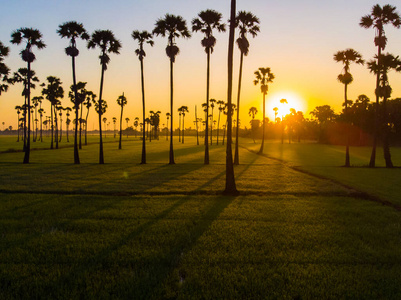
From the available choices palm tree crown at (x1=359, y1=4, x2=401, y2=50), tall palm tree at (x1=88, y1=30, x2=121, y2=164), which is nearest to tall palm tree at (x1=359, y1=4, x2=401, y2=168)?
palm tree crown at (x1=359, y1=4, x2=401, y2=50)

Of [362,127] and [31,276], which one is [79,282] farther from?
[362,127]

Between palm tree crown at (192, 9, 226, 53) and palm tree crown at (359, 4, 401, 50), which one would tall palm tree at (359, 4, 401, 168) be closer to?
palm tree crown at (359, 4, 401, 50)

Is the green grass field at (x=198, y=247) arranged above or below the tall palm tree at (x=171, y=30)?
below

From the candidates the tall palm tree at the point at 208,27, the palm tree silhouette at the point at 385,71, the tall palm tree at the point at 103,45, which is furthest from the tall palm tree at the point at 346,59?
the tall palm tree at the point at 103,45

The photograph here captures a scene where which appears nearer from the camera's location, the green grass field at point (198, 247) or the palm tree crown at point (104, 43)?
the green grass field at point (198, 247)

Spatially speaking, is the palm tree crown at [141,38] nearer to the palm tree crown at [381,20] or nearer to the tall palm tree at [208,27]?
the tall palm tree at [208,27]

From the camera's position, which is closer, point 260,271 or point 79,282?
point 79,282

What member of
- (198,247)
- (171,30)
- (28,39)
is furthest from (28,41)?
(198,247)

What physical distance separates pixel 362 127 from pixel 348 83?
53872 mm

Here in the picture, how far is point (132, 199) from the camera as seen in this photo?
14031mm

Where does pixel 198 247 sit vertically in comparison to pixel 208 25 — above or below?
below

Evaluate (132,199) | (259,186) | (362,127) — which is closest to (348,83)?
(259,186)

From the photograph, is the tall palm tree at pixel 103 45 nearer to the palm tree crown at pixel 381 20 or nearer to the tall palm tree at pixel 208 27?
the tall palm tree at pixel 208 27

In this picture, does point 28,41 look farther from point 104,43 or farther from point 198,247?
point 198,247
